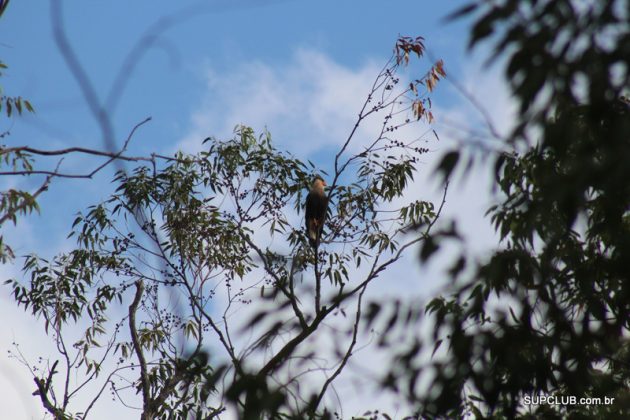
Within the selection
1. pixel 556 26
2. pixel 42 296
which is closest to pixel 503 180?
pixel 556 26

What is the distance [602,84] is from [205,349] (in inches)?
56.5

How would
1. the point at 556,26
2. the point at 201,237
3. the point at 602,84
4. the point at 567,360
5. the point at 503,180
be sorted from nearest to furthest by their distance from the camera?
the point at 602,84
the point at 556,26
the point at 567,360
the point at 503,180
the point at 201,237

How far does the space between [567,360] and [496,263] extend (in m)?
0.48

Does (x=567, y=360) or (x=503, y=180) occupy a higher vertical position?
(x=503, y=180)

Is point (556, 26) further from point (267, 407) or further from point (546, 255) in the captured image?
point (267, 407)

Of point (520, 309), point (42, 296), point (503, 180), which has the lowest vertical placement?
point (520, 309)

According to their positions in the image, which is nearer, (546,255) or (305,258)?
(546,255)

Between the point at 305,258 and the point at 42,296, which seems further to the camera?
the point at 42,296

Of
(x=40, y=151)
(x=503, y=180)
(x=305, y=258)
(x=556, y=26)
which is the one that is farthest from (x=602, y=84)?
(x=305, y=258)

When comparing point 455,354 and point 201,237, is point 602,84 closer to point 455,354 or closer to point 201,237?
point 455,354

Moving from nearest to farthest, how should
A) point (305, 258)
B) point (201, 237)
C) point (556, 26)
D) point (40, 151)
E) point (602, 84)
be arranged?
point (602, 84)
point (556, 26)
point (40, 151)
point (305, 258)
point (201, 237)

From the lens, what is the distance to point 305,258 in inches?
239

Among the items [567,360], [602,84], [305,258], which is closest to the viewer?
[602,84]

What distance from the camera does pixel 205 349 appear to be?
8.73 feet
